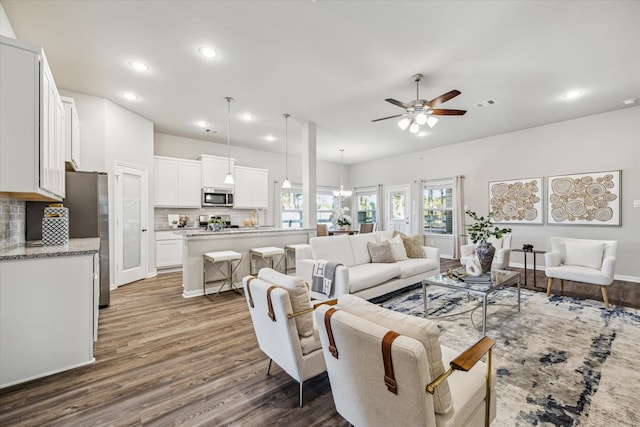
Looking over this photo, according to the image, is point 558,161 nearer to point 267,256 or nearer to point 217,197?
point 267,256

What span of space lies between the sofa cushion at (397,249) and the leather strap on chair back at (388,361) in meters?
3.30

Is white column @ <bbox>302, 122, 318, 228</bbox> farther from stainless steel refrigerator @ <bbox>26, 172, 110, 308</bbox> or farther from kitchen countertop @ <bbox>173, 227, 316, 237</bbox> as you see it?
stainless steel refrigerator @ <bbox>26, 172, 110, 308</bbox>

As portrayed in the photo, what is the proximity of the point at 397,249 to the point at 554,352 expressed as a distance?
7.20 feet

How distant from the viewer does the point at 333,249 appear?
12.5 ft

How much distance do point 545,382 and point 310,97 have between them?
14.2ft

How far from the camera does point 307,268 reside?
3.53 metres

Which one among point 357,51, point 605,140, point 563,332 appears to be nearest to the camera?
point 563,332

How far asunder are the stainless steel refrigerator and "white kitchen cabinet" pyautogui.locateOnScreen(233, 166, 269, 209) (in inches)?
131

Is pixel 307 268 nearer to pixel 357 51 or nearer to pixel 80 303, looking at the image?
pixel 80 303

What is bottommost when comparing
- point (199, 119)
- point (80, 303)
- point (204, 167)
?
point (80, 303)

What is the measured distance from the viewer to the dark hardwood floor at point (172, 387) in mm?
1696

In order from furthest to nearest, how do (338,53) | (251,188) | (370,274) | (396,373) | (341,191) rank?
(341,191), (251,188), (370,274), (338,53), (396,373)

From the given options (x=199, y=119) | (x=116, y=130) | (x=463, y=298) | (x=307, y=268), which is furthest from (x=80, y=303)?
(x=463, y=298)

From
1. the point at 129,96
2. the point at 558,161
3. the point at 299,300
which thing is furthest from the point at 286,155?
the point at 299,300
